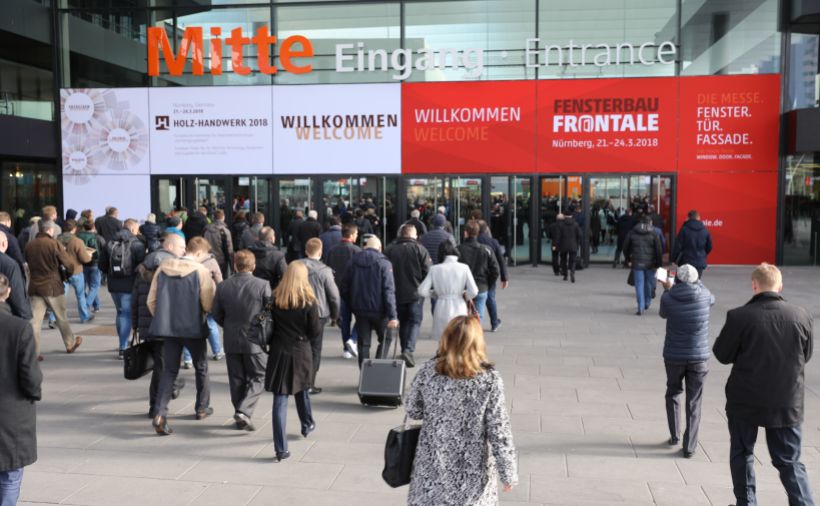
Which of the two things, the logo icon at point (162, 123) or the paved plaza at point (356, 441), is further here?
the logo icon at point (162, 123)

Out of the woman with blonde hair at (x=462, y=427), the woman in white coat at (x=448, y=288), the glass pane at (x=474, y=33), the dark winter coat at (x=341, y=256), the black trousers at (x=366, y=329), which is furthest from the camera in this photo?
the glass pane at (x=474, y=33)

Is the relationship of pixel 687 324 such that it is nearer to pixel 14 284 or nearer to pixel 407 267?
pixel 407 267

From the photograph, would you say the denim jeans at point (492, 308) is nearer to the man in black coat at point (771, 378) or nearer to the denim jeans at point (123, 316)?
the denim jeans at point (123, 316)

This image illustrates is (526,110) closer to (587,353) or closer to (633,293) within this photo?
(633,293)

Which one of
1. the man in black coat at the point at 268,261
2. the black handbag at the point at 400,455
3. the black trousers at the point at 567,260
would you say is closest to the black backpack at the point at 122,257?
the man in black coat at the point at 268,261

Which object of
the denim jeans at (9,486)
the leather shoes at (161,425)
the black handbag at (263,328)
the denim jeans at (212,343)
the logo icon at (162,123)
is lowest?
the leather shoes at (161,425)

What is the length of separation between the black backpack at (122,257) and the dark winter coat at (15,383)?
17.5ft

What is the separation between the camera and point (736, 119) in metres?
19.9

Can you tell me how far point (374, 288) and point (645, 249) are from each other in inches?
255

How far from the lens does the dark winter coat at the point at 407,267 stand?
9750mm

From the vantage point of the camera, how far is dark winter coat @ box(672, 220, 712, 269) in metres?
14.3

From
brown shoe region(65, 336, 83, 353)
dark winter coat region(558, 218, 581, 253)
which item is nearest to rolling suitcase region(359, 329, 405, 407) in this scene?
brown shoe region(65, 336, 83, 353)

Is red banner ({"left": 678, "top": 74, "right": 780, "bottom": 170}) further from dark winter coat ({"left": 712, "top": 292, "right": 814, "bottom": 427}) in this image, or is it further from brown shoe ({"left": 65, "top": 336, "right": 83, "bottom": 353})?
dark winter coat ({"left": 712, "top": 292, "right": 814, "bottom": 427})

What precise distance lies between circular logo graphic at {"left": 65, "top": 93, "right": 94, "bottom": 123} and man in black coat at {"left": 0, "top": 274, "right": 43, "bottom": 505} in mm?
19394
